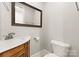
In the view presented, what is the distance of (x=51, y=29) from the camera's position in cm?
136

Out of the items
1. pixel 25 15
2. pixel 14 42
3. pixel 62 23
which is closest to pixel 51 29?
pixel 62 23

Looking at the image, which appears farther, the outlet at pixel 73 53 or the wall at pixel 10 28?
the outlet at pixel 73 53

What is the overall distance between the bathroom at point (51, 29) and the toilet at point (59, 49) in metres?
0.04

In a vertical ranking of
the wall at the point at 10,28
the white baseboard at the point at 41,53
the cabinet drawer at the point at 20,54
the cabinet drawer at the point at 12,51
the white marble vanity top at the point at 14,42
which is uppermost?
the wall at the point at 10,28

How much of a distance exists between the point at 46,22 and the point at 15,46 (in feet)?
1.86

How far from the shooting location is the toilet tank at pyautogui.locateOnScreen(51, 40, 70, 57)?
4.37 feet

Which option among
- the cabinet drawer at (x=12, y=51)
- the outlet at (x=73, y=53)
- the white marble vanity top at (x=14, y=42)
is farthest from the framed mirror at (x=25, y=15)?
the outlet at (x=73, y=53)

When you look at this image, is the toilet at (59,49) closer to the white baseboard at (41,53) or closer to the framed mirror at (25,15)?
the white baseboard at (41,53)

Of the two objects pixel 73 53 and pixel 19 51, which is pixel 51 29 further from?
pixel 19 51

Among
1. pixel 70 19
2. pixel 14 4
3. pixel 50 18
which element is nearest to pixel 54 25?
pixel 50 18

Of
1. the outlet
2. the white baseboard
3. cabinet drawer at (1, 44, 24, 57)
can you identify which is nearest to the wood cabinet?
cabinet drawer at (1, 44, 24, 57)

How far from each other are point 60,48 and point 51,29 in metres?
0.30

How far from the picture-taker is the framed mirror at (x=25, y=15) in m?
1.22

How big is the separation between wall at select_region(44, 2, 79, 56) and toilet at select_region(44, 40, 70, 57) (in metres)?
0.06
